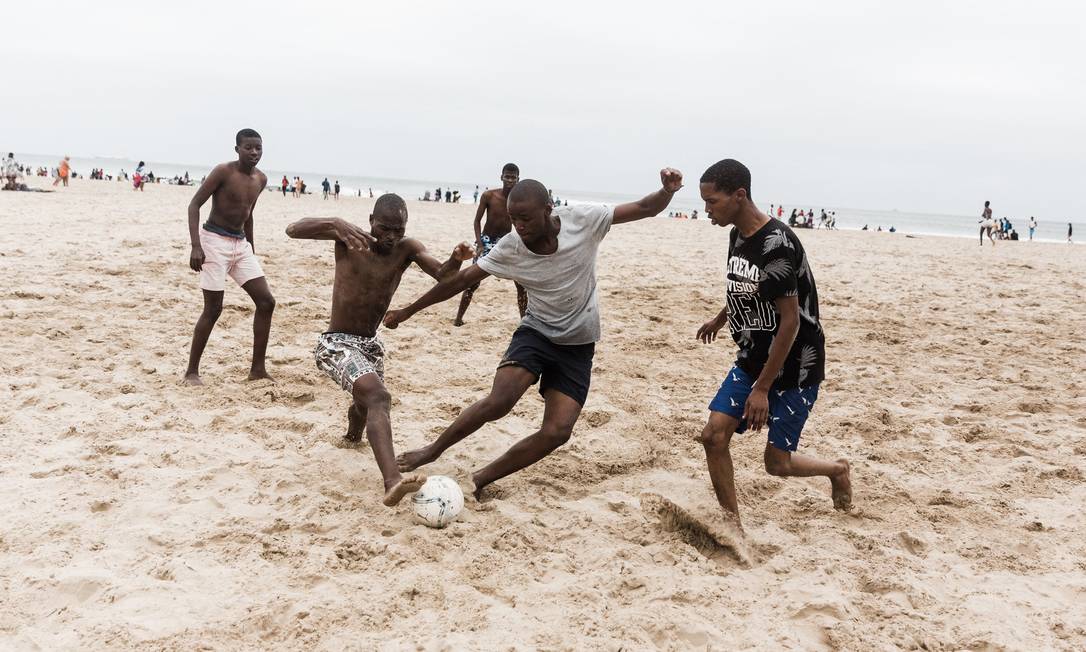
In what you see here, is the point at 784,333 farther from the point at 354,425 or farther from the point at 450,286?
the point at 354,425

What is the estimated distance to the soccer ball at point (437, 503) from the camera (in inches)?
135

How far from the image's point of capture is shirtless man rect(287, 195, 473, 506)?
392 centimetres

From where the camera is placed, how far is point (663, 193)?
4051mm

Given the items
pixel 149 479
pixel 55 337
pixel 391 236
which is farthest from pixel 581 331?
pixel 55 337

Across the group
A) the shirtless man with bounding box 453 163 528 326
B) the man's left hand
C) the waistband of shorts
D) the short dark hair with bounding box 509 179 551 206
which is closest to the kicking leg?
the man's left hand

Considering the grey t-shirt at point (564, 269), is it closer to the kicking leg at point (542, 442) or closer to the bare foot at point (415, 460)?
the kicking leg at point (542, 442)

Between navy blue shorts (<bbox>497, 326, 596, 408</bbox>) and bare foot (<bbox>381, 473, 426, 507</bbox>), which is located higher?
navy blue shorts (<bbox>497, 326, 596, 408</bbox>)

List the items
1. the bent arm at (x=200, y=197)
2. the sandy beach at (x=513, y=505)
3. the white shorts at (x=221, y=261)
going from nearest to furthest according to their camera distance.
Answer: the sandy beach at (x=513, y=505)
the bent arm at (x=200, y=197)
the white shorts at (x=221, y=261)

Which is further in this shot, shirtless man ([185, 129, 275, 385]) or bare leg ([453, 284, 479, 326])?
bare leg ([453, 284, 479, 326])

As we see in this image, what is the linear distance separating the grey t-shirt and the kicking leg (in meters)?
0.34

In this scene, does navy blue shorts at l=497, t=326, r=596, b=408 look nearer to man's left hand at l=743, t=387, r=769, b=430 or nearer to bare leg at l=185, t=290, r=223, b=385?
man's left hand at l=743, t=387, r=769, b=430

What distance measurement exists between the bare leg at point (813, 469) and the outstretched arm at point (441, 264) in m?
1.78

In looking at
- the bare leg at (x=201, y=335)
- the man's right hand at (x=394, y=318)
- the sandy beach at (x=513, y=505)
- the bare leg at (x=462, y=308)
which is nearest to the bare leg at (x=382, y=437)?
the sandy beach at (x=513, y=505)

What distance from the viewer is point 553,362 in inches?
154
